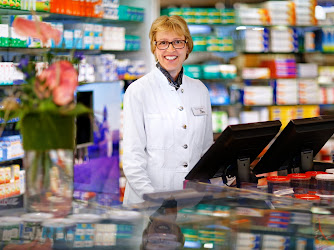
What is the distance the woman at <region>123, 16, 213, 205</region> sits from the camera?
9.98 ft

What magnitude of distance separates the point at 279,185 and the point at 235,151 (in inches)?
11.5

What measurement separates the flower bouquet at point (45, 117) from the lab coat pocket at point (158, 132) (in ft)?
4.20

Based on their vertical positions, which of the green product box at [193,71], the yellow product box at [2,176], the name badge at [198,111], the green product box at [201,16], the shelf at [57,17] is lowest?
the yellow product box at [2,176]

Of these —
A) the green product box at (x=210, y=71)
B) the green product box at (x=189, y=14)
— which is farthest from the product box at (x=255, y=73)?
the green product box at (x=189, y=14)

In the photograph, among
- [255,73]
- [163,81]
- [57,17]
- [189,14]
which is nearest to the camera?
[163,81]

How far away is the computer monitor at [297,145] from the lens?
2.90 m

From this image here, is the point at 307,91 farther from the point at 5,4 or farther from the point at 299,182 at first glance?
the point at 299,182

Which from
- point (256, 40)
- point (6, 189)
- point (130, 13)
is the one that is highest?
point (130, 13)

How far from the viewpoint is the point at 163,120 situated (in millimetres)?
3123

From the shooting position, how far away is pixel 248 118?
7250 millimetres

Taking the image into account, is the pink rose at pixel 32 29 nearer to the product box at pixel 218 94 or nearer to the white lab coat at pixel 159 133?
the white lab coat at pixel 159 133

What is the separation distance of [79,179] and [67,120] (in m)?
4.24

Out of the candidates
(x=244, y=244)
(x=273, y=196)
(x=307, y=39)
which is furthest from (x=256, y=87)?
(x=244, y=244)

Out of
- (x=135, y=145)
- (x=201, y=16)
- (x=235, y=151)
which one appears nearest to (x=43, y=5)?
(x=201, y=16)
